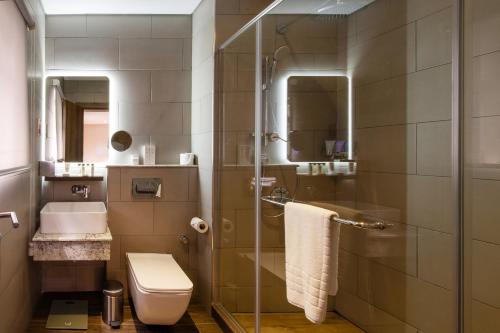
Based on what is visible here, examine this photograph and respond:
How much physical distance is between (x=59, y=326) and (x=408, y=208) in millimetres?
2690

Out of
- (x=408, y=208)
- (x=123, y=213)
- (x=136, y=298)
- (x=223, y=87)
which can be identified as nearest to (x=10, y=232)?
(x=136, y=298)

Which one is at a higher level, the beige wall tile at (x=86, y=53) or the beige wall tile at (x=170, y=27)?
the beige wall tile at (x=170, y=27)

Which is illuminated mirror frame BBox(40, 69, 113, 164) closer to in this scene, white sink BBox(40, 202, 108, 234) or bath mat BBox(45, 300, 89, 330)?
white sink BBox(40, 202, 108, 234)

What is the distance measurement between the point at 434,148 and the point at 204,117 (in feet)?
7.87

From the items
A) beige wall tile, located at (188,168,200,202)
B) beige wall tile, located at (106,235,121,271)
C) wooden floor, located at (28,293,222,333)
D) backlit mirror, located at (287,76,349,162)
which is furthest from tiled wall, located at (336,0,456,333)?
beige wall tile, located at (106,235,121,271)

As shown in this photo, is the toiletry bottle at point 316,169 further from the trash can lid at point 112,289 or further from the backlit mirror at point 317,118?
the trash can lid at point 112,289

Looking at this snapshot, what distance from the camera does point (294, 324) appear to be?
304 centimetres

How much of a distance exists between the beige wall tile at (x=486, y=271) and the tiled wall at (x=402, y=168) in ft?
0.32

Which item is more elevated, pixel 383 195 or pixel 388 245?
pixel 383 195

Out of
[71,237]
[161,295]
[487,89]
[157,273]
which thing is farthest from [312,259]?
[71,237]

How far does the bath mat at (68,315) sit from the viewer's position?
12.3ft

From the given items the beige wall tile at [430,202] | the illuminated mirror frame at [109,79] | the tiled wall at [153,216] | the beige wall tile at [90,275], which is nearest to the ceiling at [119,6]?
the illuminated mirror frame at [109,79]

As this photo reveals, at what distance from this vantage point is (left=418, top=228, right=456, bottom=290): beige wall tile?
2.05 metres

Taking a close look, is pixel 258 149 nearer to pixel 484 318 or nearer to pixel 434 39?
pixel 434 39
